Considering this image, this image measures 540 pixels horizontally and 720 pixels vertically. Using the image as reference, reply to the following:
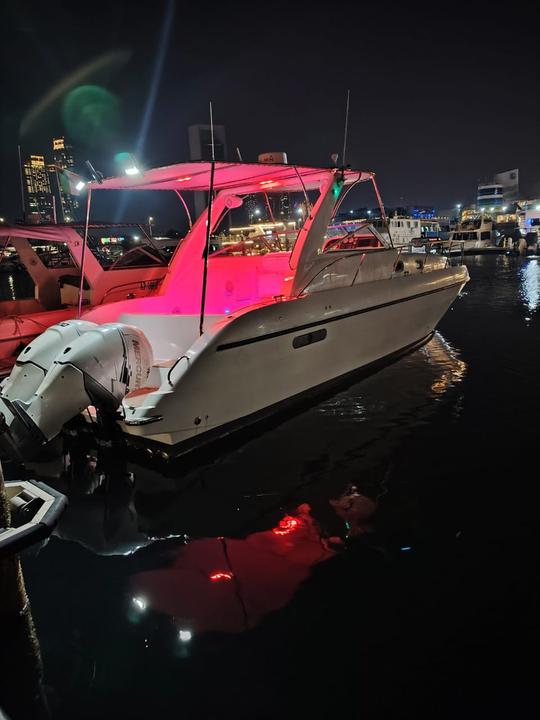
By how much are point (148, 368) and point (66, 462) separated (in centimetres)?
136

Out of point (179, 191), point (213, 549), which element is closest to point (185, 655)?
point (213, 549)

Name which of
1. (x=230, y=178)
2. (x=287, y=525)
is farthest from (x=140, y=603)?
(x=230, y=178)

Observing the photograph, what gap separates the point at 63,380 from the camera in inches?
166

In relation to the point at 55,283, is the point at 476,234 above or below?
above

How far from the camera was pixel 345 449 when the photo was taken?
15.9 ft

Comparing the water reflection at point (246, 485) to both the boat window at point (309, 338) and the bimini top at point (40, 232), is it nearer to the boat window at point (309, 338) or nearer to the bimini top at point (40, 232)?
the boat window at point (309, 338)

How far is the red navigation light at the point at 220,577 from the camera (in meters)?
Answer: 2.97

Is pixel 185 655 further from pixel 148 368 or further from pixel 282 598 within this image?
pixel 148 368

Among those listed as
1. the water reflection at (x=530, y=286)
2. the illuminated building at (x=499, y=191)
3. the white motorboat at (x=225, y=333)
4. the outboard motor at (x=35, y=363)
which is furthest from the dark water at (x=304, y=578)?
the illuminated building at (x=499, y=191)

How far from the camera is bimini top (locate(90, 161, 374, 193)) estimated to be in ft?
16.9

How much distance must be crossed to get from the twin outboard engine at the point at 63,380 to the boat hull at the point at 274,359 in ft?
1.61

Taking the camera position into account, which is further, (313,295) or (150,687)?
(313,295)

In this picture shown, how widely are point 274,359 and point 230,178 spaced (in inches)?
104

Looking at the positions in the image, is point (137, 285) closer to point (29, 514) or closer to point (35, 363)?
point (35, 363)
